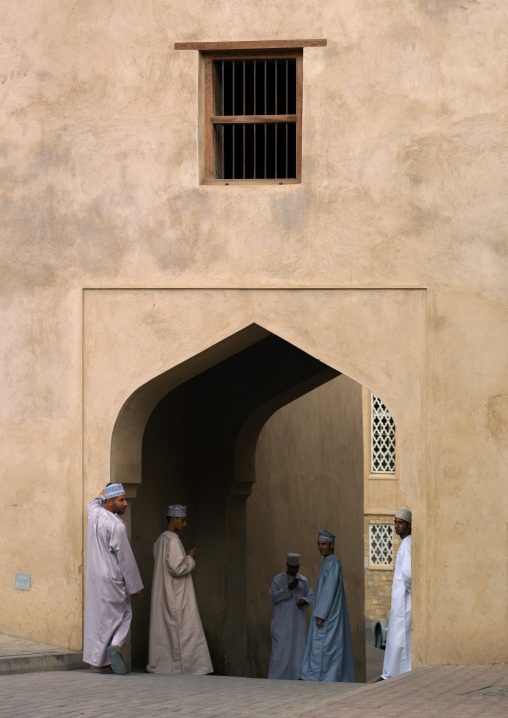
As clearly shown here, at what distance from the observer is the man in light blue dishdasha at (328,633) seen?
32.9 ft

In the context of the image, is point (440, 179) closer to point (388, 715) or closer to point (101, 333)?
point (101, 333)

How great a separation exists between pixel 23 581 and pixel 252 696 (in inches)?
94.6

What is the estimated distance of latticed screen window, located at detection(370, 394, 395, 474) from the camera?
29062 mm

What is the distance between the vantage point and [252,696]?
7555 millimetres

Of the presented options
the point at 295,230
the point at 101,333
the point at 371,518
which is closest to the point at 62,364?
the point at 101,333

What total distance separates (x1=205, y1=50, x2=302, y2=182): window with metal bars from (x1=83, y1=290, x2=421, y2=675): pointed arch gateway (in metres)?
1.18

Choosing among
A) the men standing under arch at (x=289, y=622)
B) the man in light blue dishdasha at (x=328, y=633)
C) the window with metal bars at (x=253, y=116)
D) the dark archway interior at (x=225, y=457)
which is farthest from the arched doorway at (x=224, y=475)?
the window with metal bars at (x=253, y=116)

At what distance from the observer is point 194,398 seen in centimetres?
1273

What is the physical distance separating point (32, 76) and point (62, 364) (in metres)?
2.29

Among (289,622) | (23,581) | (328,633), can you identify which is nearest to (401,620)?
(328,633)

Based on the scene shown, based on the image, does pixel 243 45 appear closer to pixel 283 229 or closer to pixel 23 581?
pixel 283 229

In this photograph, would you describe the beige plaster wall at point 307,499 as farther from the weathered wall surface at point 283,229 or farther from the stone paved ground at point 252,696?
the stone paved ground at point 252,696

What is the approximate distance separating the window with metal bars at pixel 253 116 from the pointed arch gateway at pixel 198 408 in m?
1.18

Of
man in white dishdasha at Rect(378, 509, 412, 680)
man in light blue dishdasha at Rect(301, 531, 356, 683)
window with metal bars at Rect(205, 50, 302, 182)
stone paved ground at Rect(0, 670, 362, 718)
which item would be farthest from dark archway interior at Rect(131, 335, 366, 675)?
stone paved ground at Rect(0, 670, 362, 718)
